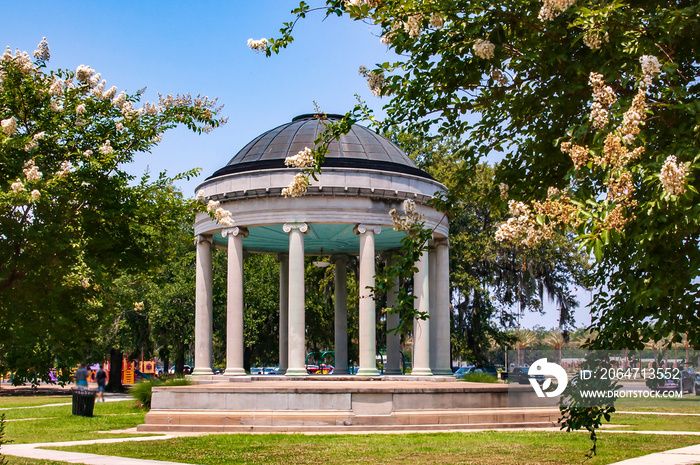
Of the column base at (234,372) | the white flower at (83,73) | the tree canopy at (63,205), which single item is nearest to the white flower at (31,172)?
the tree canopy at (63,205)

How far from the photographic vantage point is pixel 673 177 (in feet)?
22.7

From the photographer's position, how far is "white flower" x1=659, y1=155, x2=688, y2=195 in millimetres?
6898

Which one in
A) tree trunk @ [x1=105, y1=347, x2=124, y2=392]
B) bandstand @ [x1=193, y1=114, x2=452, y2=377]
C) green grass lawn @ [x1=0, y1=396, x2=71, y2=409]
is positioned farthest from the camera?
tree trunk @ [x1=105, y1=347, x2=124, y2=392]

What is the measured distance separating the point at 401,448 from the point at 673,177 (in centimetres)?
1161

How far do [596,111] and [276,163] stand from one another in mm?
25451

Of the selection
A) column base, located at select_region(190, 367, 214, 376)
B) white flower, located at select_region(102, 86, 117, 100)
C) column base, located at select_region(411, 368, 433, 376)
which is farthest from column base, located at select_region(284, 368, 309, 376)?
white flower, located at select_region(102, 86, 117, 100)

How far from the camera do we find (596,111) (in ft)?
26.4

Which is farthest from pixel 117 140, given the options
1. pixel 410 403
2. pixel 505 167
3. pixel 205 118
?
pixel 410 403

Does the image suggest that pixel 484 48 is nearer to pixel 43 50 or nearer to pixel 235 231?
pixel 43 50

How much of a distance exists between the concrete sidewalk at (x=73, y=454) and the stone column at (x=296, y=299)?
11182mm

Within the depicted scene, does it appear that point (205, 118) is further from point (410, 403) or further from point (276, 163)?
point (276, 163)

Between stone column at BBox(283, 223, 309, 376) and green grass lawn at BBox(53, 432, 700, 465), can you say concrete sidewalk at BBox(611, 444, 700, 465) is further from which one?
stone column at BBox(283, 223, 309, 376)

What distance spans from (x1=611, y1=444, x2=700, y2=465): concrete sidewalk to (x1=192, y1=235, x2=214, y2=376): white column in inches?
873

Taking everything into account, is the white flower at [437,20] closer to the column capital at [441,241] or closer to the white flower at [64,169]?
the white flower at [64,169]
